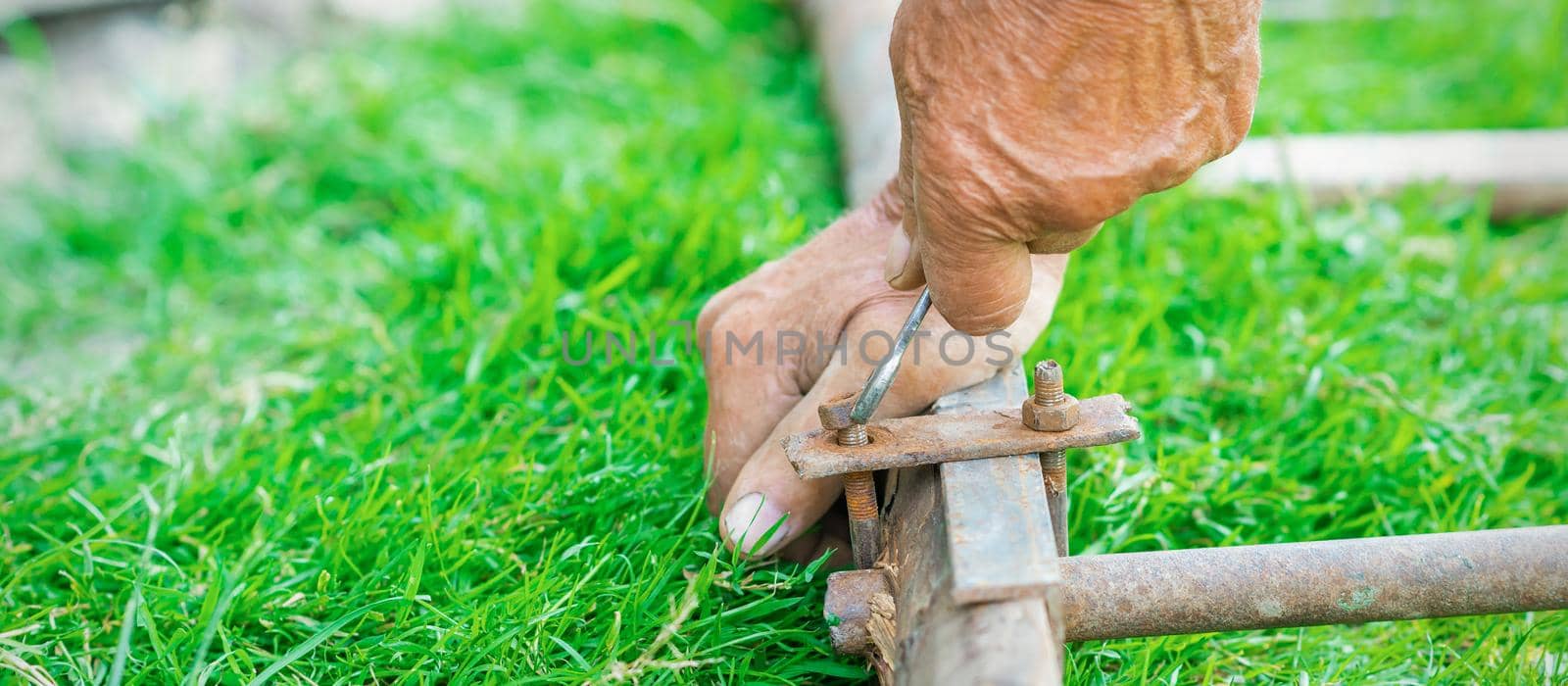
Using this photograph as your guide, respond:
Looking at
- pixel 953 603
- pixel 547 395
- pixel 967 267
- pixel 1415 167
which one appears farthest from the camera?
pixel 1415 167

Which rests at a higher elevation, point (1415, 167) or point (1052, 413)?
point (1052, 413)

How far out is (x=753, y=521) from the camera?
5.04ft

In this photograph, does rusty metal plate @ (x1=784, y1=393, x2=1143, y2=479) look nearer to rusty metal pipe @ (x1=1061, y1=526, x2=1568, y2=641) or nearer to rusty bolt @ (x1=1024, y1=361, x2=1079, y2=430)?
rusty bolt @ (x1=1024, y1=361, x2=1079, y2=430)

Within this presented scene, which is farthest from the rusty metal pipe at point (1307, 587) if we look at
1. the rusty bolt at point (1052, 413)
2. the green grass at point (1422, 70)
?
the green grass at point (1422, 70)

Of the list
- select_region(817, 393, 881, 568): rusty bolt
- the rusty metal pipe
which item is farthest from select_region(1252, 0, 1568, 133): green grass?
select_region(817, 393, 881, 568): rusty bolt

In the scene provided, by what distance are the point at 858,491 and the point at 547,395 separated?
Answer: 888 millimetres

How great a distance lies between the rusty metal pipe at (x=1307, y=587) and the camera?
1.32 metres

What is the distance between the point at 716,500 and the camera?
1.73 m

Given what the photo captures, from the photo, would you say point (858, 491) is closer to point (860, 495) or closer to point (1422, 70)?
point (860, 495)

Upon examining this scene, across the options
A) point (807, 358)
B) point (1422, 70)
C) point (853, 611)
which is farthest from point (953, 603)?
point (1422, 70)

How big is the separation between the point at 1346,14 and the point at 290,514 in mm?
3811

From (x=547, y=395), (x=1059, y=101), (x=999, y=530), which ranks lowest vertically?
(x=547, y=395)

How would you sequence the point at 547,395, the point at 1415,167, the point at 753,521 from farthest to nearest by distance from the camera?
the point at 1415,167 < the point at 547,395 < the point at 753,521

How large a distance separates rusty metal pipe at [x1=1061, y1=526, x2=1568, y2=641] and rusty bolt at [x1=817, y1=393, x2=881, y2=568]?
248mm
